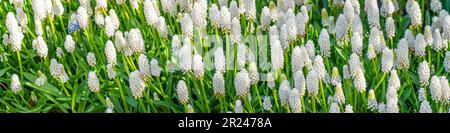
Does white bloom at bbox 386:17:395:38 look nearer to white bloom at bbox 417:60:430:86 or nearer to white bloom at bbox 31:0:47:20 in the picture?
white bloom at bbox 417:60:430:86

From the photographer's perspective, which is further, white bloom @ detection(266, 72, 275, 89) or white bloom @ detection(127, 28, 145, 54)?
white bloom @ detection(127, 28, 145, 54)

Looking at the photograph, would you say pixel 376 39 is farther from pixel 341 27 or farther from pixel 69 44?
pixel 69 44

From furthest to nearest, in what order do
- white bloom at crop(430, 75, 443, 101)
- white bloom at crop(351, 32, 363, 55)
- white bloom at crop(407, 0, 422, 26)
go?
white bloom at crop(407, 0, 422, 26), white bloom at crop(351, 32, 363, 55), white bloom at crop(430, 75, 443, 101)

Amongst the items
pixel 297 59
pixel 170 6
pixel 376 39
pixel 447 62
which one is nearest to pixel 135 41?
pixel 170 6

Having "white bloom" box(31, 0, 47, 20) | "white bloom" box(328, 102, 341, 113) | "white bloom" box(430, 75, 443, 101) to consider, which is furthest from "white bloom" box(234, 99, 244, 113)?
"white bloom" box(31, 0, 47, 20)

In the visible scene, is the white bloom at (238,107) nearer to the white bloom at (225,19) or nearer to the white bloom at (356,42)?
the white bloom at (225,19)

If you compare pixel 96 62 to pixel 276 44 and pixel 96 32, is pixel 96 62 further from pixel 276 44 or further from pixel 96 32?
pixel 276 44

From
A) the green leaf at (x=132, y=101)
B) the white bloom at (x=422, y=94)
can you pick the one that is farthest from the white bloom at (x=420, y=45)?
the green leaf at (x=132, y=101)
